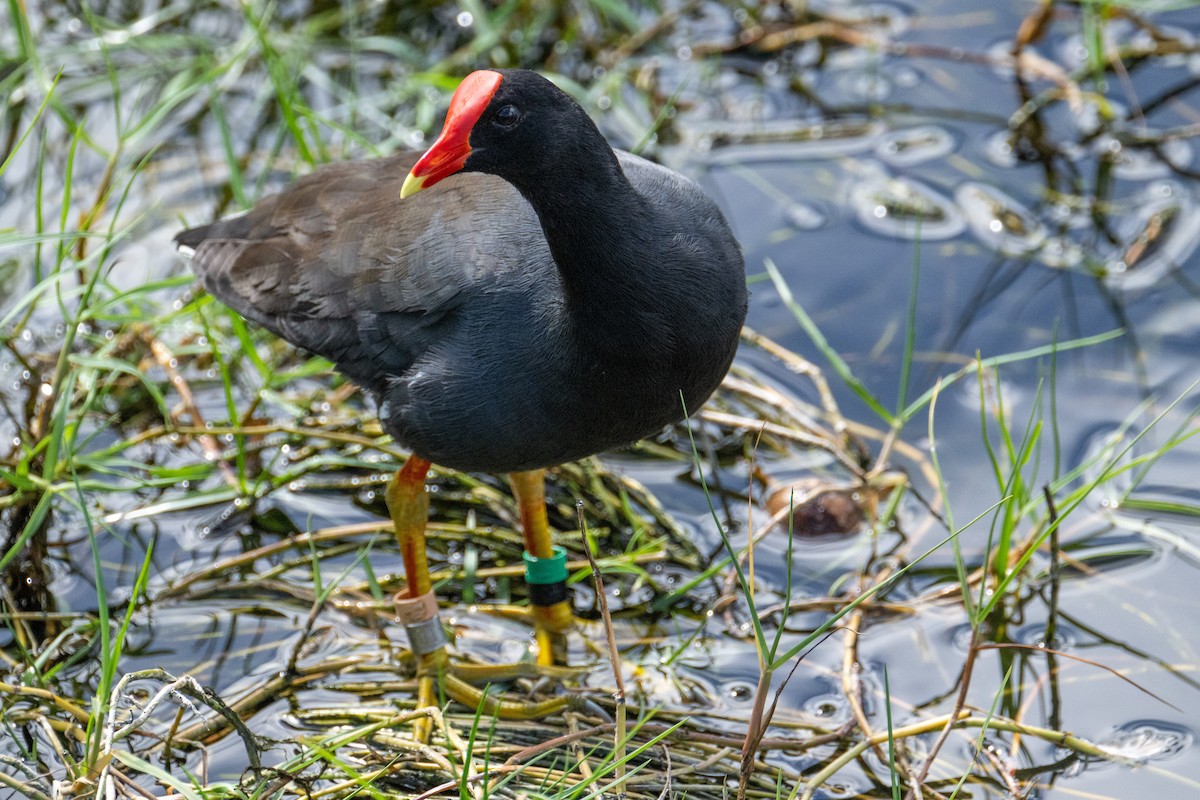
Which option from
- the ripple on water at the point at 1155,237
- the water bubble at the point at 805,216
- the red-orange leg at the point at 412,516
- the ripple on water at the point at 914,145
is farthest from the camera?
the ripple on water at the point at 914,145

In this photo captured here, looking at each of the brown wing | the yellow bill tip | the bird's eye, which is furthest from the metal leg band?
the bird's eye

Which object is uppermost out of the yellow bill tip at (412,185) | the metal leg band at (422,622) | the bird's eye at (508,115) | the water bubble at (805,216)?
the bird's eye at (508,115)

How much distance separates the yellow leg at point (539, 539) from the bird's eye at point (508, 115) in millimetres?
1052

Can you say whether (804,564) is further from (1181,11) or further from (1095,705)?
(1181,11)

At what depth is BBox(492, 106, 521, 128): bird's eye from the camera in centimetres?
249

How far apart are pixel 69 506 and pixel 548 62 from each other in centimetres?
228

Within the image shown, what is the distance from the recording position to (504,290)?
2787 mm

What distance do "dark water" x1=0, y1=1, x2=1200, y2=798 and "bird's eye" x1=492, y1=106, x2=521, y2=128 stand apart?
3.80 ft

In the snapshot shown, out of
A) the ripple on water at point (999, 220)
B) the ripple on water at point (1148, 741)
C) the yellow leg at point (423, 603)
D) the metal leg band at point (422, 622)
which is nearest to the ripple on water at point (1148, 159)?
the ripple on water at point (999, 220)

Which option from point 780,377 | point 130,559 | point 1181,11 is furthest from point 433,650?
point 1181,11

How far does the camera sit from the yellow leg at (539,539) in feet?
11.0

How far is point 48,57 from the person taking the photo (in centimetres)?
482

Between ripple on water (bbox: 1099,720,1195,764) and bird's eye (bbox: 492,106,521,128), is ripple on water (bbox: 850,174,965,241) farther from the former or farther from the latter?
bird's eye (bbox: 492,106,521,128)

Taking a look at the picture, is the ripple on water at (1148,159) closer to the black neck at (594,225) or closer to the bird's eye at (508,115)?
the black neck at (594,225)
